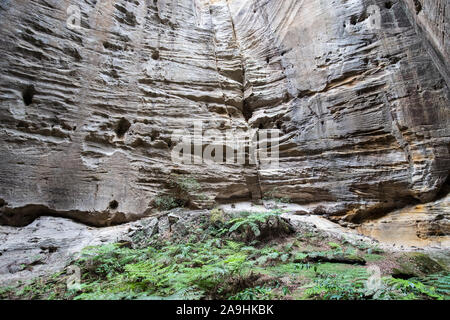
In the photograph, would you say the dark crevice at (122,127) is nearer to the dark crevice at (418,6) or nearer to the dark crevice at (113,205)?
the dark crevice at (113,205)

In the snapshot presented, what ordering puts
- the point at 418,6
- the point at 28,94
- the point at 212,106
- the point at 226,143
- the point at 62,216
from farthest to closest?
the point at 212,106, the point at 226,143, the point at 418,6, the point at 28,94, the point at 62,216

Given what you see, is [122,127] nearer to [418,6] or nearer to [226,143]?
[226,143]

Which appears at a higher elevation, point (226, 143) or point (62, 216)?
point (226, 143)

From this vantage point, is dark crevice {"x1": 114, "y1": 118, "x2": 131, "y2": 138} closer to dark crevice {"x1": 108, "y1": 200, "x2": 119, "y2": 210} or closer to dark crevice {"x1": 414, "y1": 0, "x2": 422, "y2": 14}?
dark crevice {"x1": 108, "y1": 200, "x2": 119, "y2": 210}

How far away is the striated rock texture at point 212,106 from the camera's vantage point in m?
6.66

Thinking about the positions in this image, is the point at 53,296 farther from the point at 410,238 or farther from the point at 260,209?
the point at 410,238

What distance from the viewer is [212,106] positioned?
9352mm

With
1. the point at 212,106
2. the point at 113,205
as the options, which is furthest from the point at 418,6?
the point at 113,205

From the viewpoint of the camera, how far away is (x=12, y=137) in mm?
6324

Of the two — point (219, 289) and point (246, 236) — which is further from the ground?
point (246, 236)

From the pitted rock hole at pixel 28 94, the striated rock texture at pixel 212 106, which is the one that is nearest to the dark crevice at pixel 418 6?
the striated rock texture at pixel 212 106

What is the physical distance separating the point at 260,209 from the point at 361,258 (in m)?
3.49

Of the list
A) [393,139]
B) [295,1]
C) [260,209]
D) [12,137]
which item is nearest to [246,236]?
[260,209]

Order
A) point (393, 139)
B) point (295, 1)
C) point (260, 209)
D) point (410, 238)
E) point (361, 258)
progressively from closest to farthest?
point (361, 258), point (410, 238), point (393, 139), point (260, 209), point (295, 1)
